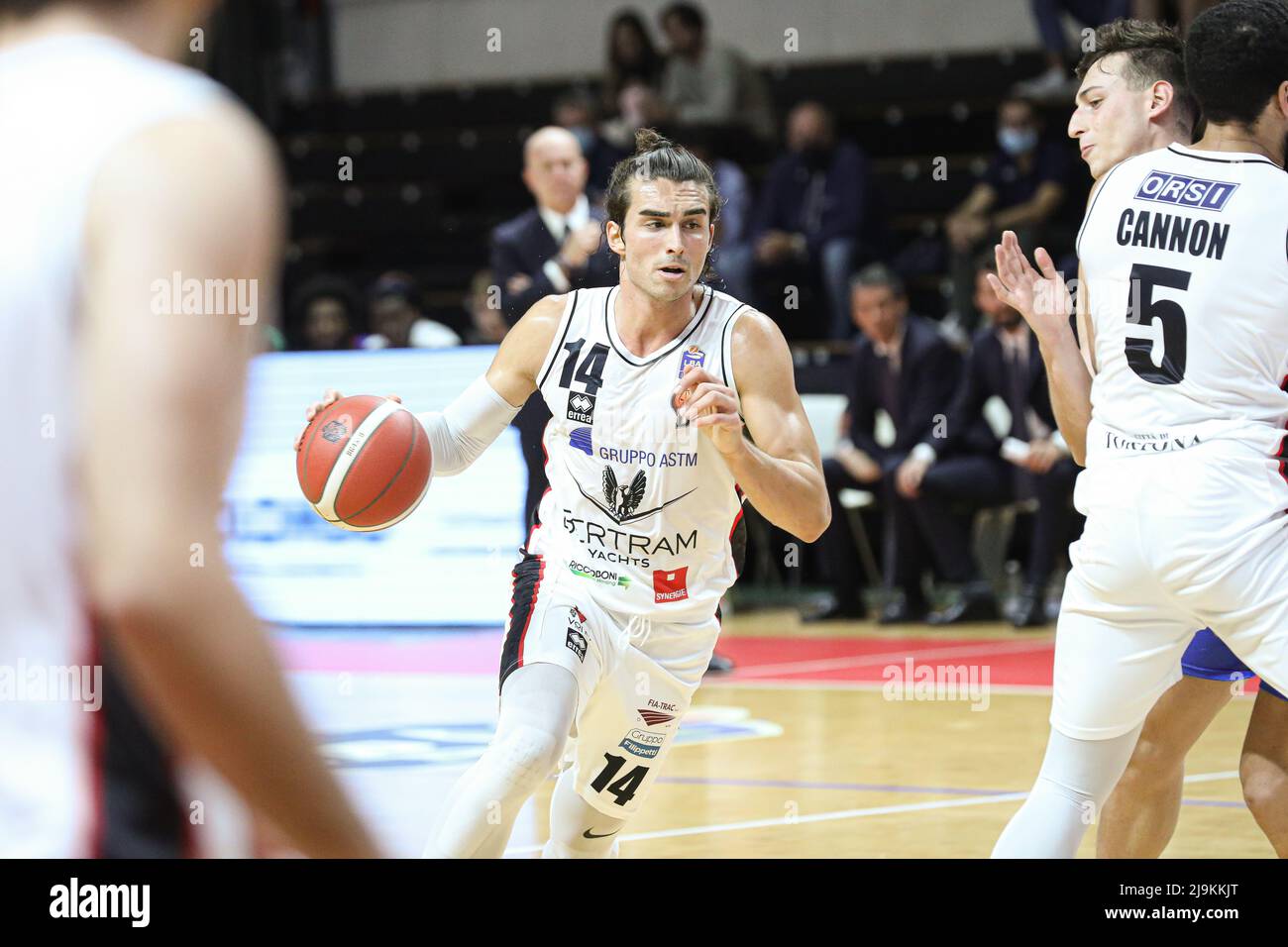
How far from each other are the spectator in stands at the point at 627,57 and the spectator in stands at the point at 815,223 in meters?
1.40

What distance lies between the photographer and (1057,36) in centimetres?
1233

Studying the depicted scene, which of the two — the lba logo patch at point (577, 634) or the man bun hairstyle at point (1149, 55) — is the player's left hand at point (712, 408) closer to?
A: the lba logo patch at point (577, 634)

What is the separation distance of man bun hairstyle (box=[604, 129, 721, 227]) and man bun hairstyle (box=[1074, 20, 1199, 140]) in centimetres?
103

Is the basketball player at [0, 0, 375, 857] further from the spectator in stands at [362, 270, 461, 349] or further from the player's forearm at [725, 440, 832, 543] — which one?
the spectator in stands at [362, 270, 461, 349]

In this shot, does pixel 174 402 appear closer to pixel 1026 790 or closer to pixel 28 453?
pixel 28 453

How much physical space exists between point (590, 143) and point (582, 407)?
6692 millimetres

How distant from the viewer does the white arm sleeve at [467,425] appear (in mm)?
4164

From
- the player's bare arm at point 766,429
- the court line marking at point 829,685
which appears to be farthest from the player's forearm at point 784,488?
the court line marking at point 829,685

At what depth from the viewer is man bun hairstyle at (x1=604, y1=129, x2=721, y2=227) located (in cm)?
417

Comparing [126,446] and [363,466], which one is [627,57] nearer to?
[363,466]

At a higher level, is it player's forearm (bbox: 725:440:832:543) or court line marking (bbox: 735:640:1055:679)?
player's forearm (bbox: 725:440:832:543)

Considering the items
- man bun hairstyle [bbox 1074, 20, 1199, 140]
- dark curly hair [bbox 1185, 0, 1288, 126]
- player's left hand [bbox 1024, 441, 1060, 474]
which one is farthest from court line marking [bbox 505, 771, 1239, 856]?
player's left hand [bbox 1024, 441, 1060, 474]

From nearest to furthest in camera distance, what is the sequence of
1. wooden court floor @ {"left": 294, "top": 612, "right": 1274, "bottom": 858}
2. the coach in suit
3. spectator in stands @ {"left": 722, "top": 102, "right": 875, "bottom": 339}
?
1. wooden court floor @ {"left": 294, "top": 612, "right": 1274, "bottom": 858}
2. the coach in suit
3. spectator in stands @ {"left": 722, "top": 102, "right": 875, "bottom": 339}
